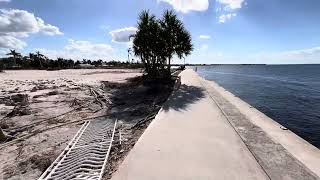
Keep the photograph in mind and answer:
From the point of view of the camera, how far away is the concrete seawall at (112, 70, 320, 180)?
644cm

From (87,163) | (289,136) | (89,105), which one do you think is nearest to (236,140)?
(289,136)

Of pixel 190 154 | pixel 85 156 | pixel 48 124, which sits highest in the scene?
pixel 190 154

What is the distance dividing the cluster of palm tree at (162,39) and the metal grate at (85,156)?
2214 centimetres

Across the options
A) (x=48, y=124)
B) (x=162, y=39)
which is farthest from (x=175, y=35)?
(x=48, y=124)

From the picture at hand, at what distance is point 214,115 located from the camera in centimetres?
1305

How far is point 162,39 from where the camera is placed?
32719mm

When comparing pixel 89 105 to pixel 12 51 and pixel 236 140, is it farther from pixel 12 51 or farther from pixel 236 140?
pixel 12 51

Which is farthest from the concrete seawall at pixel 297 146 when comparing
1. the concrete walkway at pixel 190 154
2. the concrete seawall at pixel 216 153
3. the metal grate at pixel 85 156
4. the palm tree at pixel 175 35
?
the palm tree at pixel 175 35

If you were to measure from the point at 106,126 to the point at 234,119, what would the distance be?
5447 millimetres

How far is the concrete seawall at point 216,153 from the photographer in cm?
644

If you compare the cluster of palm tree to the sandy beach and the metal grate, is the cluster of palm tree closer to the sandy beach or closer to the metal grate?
the sandy beach

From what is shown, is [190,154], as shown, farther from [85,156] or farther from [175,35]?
[175,35]

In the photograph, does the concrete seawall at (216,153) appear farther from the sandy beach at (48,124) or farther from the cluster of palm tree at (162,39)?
the cluster of palm tree at (162,39)

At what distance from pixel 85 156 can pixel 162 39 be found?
25.7 meters
